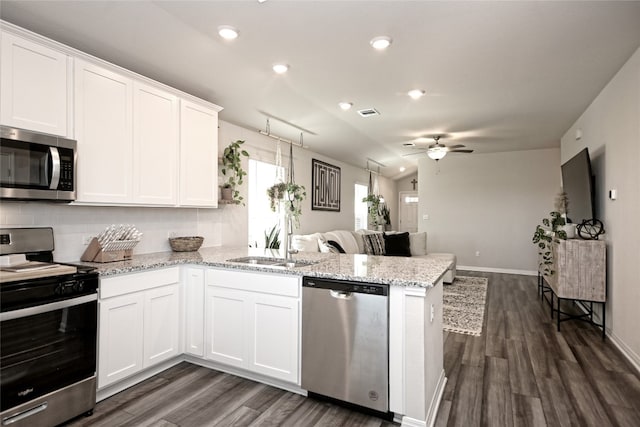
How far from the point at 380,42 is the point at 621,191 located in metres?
2.59

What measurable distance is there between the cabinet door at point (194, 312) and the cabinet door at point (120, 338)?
39cm

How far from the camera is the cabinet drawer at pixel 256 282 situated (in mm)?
2363

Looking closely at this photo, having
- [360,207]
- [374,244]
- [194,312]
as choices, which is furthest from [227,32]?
[360,207]

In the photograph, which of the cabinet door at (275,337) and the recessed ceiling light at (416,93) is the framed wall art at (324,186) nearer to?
the recessed ceiling light at (416,93)

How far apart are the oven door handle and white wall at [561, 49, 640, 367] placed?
4048 millimetres

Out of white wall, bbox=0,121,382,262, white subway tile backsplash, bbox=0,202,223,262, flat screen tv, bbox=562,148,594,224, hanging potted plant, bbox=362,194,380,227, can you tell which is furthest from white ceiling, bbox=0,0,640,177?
hanging potted plant, bbox=362,194,380,227

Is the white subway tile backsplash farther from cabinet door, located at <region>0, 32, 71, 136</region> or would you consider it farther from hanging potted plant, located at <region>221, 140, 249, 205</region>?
cabinet door, located at <region>0, 32, 71, 136</region>

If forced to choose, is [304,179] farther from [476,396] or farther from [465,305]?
[476,396]

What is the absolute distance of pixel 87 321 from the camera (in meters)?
2.13

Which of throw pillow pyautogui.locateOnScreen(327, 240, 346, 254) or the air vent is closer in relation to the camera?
the air vent

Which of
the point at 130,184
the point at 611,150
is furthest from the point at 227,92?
the point at 611,150

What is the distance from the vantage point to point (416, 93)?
3568 mm

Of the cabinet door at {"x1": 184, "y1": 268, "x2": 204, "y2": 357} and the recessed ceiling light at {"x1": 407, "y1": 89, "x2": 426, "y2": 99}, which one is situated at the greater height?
the recessed ceiling light at {"x1": 407, "y1": 89, "x2": 426, "y2": 99}

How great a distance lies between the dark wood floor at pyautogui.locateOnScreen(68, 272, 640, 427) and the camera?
6.86ft
